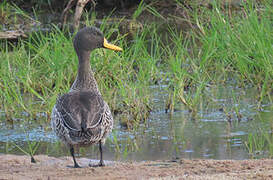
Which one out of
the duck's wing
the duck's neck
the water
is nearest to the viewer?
the duck's wing

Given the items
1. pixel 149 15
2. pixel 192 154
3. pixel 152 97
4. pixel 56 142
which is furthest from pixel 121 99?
pixel 149 15

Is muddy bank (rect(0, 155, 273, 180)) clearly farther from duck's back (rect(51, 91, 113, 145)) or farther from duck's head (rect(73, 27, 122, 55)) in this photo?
duck's head (rect(73, 27, 122, 55))

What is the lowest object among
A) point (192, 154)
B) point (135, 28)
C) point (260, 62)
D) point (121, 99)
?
point (192, 154)

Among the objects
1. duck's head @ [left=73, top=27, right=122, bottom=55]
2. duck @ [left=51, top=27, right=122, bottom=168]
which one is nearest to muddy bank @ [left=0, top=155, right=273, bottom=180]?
duck @ [left=51, top=27, right=122, bottom=168]

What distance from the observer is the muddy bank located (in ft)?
13.6

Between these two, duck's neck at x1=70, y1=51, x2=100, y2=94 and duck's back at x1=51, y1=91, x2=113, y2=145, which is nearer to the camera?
duck's back at x1=51, y1=91, x2=113, y2=145

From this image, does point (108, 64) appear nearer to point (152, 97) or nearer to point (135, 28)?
A: point (152, 97)

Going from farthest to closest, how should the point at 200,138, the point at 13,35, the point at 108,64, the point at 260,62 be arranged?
the point at 13,35 < the point at 108,64 < the point at 260,62 < the point at 200,138

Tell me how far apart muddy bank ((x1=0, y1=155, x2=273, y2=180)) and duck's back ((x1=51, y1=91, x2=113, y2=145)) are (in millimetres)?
254

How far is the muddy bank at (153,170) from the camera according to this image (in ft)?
13.6

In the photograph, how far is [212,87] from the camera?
7.41 metres

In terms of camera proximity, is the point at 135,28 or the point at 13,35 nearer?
the point at 13,35

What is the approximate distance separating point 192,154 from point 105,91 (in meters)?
2.20

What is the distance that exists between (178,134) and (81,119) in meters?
1.60
